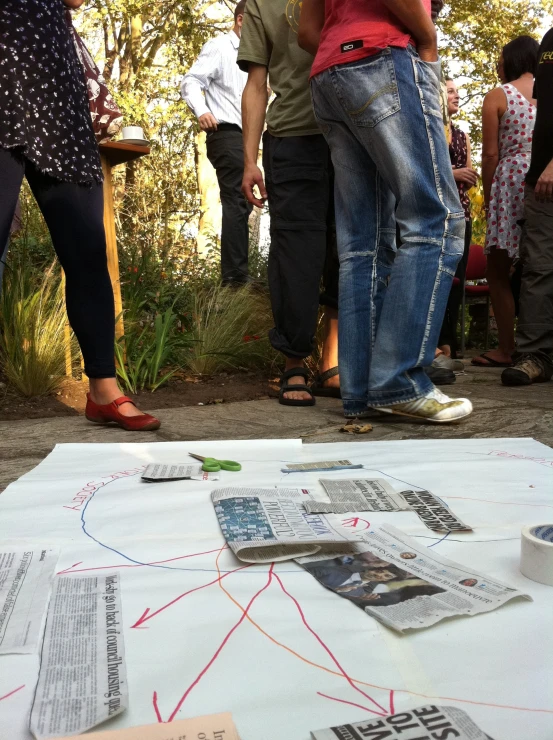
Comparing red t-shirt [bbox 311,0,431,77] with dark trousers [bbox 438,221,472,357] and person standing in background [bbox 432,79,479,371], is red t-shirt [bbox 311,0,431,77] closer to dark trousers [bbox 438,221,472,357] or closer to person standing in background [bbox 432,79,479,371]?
person standing in background [bbox 432,79,479,371]

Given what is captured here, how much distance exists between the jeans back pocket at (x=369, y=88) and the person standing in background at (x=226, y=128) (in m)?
2.21

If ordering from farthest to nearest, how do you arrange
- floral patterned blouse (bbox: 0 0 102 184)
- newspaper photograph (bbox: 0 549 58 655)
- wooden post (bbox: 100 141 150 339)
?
wooden post (bbox: 100 141 150 339) < floral patterned blouse (bbox: 0 0 102 184) < newspaper photograph (bbox: 0 549 58 655)

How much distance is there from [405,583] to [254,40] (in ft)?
7.31

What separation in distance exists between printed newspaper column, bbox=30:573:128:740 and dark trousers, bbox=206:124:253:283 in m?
3.41

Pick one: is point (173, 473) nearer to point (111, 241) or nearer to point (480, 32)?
point (111, 241)

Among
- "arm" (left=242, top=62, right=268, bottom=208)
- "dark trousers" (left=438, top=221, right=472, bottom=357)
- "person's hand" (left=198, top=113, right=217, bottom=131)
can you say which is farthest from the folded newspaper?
"person's hand" (left=198, top=113, right=217, bottom=131)

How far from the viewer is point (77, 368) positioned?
122 inches

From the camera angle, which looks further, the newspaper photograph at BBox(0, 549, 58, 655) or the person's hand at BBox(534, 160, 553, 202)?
the person's hand at BBox(534, 160, 553, 202)

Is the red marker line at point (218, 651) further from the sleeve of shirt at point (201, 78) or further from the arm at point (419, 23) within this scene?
the sleeve of shirt at point (201, 78)

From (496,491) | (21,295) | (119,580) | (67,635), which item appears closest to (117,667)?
(67,635)

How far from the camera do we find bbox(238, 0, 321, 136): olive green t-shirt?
8.32 feet

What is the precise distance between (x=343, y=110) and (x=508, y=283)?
2172mm

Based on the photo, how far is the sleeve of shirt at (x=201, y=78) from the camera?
4387 millimetres

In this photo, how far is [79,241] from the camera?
1997 millimetres
